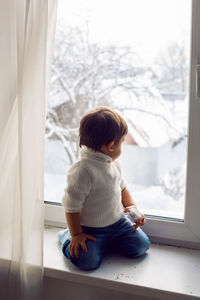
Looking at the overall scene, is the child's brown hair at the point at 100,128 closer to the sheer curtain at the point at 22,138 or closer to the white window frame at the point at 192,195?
the sheer curtain at the point at 22,138

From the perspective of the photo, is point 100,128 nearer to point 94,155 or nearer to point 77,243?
point 94,155

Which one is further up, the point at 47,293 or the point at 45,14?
the point at 45,14

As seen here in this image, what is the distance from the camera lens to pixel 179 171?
119cm

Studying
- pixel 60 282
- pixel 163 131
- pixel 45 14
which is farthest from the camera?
pixel 163 131

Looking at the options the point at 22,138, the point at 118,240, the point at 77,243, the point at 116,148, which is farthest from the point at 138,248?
the point at 22,138

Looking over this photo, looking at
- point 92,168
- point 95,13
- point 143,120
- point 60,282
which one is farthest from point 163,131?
point 60,282

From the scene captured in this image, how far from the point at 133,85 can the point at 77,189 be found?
406mm

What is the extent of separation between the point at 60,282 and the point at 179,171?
530mm

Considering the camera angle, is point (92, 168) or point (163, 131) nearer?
point (92, 168)

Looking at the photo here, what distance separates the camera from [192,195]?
3.47 ft

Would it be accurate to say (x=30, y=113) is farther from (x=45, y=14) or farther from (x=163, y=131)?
(x=163, y=131)

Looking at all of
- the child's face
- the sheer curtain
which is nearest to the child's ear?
the child's face

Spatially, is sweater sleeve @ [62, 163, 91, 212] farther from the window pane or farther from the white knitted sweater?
the window pane

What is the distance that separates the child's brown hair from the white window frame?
0.23 metres
